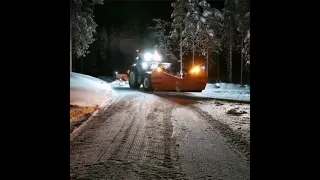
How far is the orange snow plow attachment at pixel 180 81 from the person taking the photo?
20703mm

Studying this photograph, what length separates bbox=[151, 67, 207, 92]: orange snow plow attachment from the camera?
2070 cm

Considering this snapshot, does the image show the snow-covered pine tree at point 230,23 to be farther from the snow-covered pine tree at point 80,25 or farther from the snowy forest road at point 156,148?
the snowy forest road at point 156,148

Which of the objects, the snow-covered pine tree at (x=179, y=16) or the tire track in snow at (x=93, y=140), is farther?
the snow-covered pine tree at (x=179, y=16)

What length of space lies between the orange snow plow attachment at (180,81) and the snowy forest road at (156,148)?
319 inches

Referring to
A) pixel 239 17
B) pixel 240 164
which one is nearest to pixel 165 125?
pixel 240 164

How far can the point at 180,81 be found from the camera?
813 inches

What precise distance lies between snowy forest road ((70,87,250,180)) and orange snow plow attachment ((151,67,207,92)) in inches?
319

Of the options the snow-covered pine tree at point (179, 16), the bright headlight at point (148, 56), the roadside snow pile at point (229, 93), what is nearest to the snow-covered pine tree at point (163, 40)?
the snow-covered pine tree at point (179, 16)

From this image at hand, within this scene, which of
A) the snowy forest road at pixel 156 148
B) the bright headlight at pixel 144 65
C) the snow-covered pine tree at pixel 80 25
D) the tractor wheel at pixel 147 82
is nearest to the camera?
the snowy forest road at pixel 156 148

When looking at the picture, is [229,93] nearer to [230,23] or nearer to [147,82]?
[147,82]

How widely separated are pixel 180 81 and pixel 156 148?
515 inches

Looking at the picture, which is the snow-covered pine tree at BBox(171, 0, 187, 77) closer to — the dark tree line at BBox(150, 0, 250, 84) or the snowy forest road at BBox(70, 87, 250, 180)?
the dark tree line at BBox(150, 0, 250, 84)

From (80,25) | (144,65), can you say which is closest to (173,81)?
(144,65)
